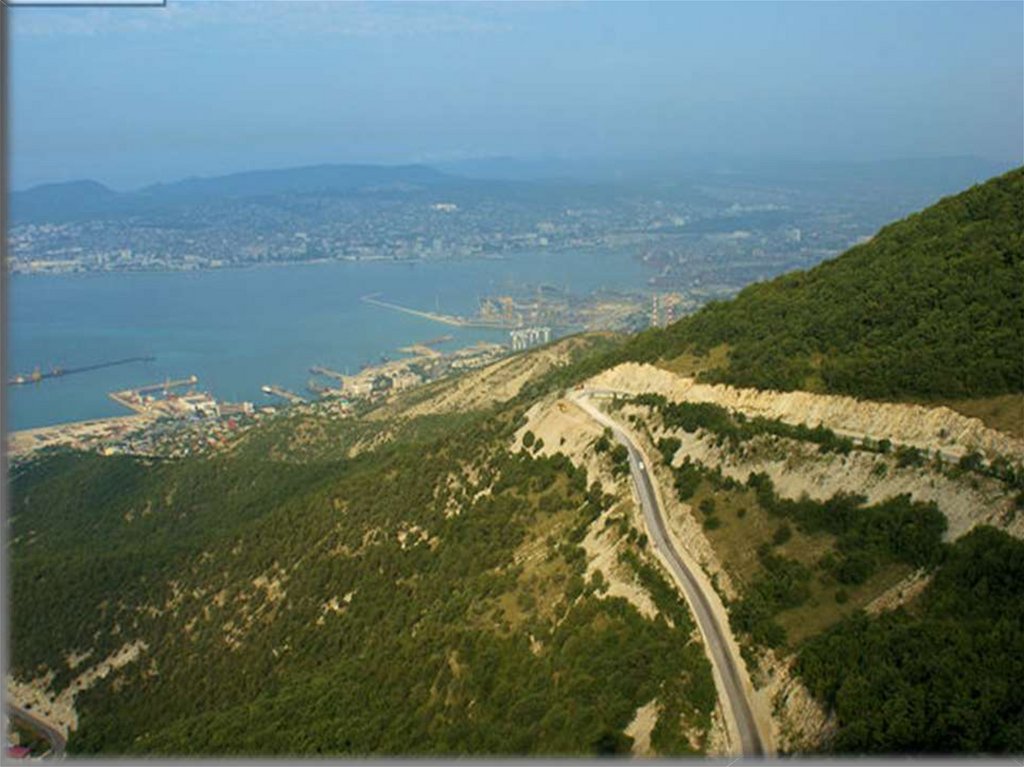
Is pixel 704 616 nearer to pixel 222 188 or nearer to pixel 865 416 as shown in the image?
pixel 865 416

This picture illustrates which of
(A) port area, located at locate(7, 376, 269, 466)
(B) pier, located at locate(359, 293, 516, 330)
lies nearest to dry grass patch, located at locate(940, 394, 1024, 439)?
(A) port area, located at locate(7, 376, 269, 466)

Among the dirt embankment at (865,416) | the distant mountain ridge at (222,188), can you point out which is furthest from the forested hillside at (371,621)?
the distant mountain ridge at (222,188)

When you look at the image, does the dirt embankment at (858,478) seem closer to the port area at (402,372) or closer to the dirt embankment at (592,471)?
the dirt embankment at (592,471)

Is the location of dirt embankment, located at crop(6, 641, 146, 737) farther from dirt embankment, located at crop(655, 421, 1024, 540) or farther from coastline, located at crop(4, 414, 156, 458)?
coastline, located at crop(4, 414, 156, 458)

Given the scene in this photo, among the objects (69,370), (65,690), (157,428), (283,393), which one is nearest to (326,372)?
(283,393)

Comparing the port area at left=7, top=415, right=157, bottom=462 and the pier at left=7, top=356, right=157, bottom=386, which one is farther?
the pier at left=7, top=356, right=157, bottom=386

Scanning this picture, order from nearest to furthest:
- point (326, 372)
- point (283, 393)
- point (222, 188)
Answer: point (283, 393) < point (326, 372) < point (222, 188)
